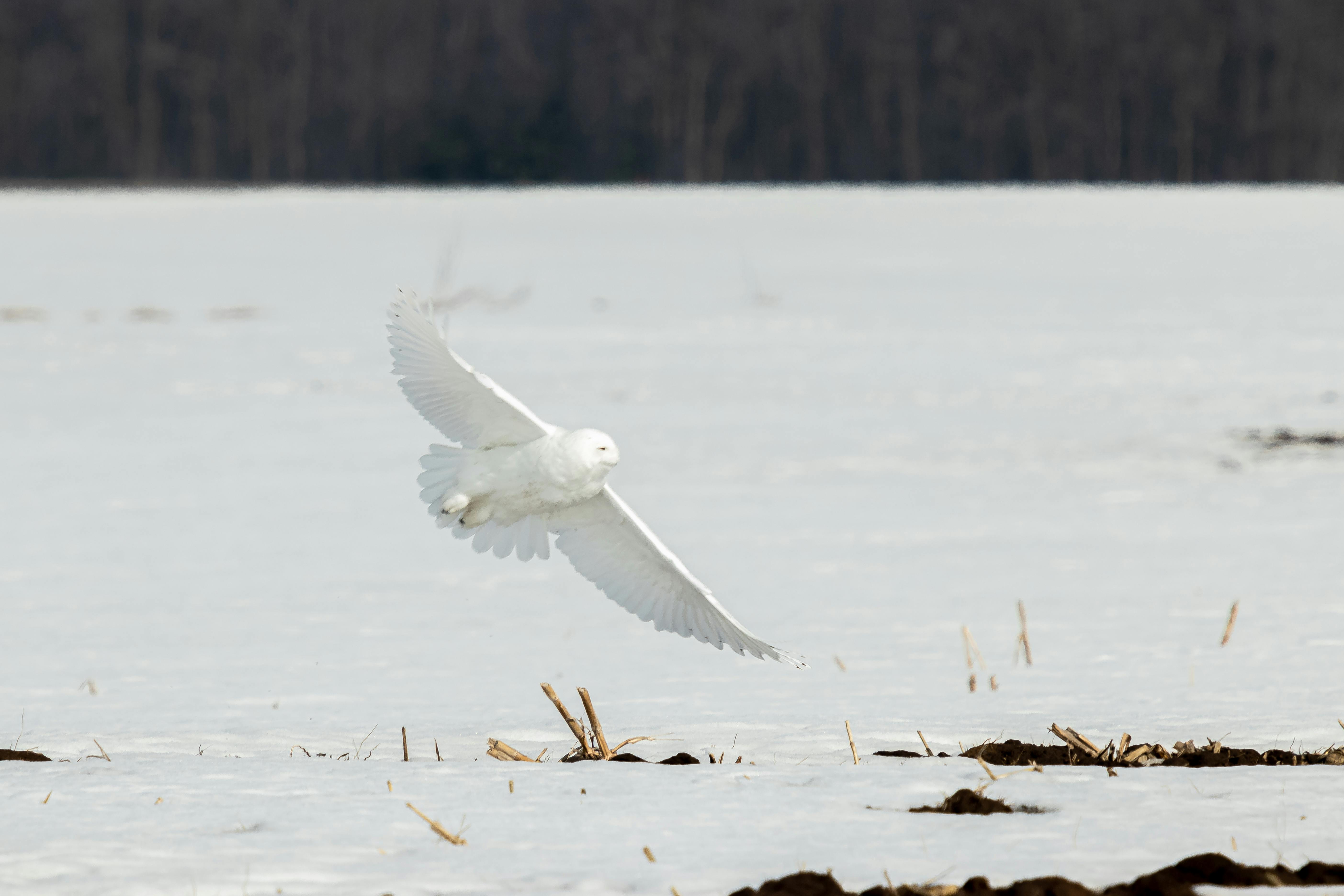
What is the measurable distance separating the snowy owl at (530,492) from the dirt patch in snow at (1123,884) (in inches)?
74.2

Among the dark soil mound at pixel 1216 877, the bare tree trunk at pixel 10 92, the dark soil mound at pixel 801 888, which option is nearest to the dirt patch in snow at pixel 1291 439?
the dark soil mound at pixel 1216 877

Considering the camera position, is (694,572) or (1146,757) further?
(694,572)

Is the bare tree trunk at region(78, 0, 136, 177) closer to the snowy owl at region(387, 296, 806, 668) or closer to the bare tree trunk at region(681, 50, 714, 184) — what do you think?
the bare tree trunk at region(681, 50, 714, 184)

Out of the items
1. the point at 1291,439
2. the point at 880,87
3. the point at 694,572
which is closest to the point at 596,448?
the point at 694,572

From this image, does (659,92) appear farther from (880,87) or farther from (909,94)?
(909,94)

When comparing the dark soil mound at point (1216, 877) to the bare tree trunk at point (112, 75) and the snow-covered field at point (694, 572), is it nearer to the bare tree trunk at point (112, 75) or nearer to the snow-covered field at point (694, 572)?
the snow-covered field at point (694, 572)

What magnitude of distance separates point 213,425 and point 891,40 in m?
34.7

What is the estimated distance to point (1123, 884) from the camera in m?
3.46

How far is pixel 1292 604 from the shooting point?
8367mm

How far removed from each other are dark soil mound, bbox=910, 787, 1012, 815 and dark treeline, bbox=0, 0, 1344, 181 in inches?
1555

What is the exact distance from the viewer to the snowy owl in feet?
17.8

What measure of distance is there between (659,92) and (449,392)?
129 feet

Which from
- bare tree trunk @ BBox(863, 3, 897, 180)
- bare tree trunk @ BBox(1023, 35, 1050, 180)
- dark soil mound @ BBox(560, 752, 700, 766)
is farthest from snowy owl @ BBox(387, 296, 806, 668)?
bare tree trunk @ BBox(1023, 35, 1050, 180)

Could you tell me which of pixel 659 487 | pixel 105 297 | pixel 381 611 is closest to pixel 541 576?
pixel 381 611
